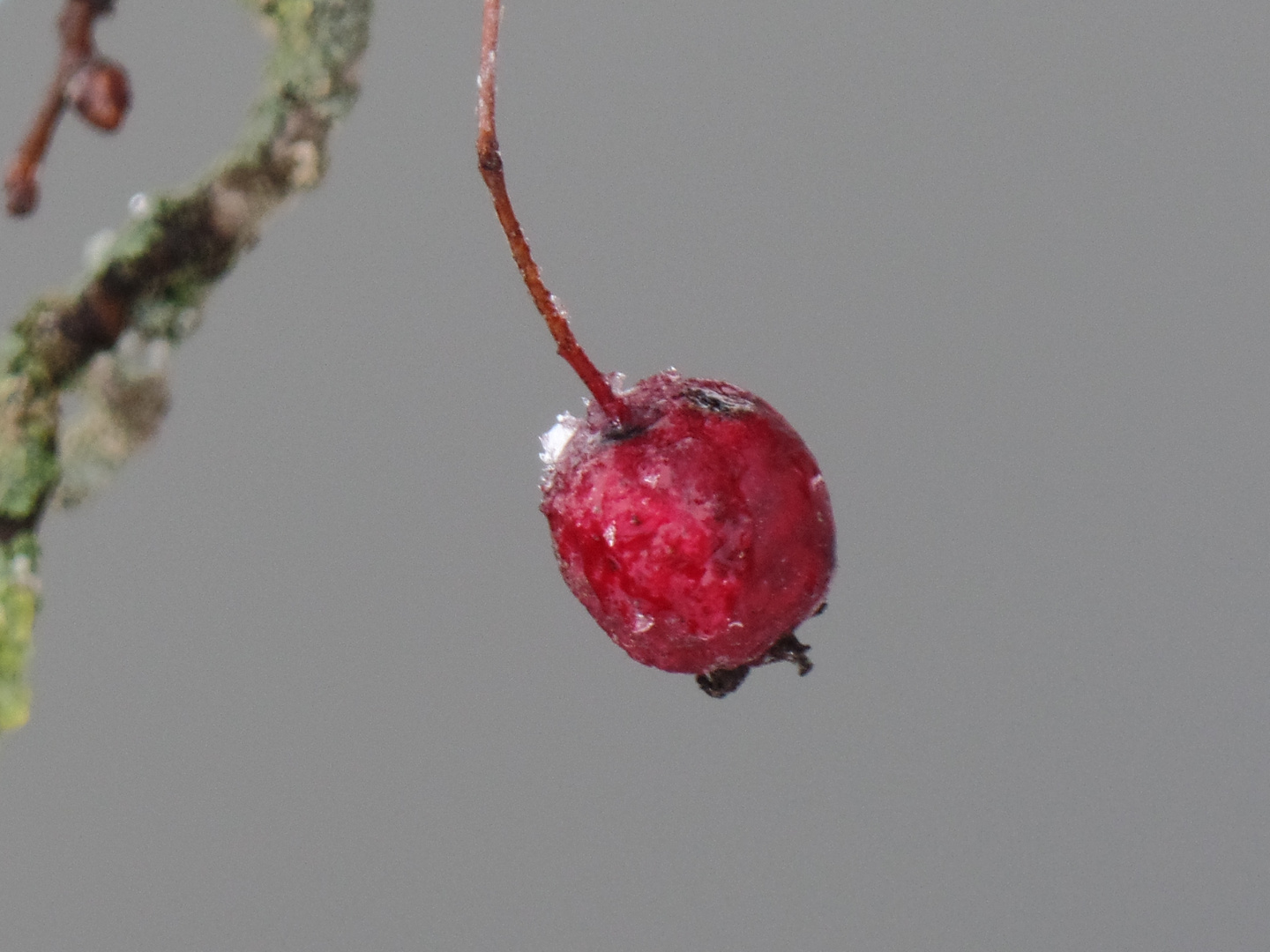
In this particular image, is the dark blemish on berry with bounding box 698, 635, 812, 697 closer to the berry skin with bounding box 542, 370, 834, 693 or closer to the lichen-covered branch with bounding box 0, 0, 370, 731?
the berry skin with bounding box 542, 370, 834, 693

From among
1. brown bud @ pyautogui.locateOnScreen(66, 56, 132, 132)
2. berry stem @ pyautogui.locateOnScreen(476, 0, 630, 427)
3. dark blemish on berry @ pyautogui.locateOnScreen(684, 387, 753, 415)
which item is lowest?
dark blemish on berry @ pyautogui.locateOnScreen(684, 387, 753, 415)

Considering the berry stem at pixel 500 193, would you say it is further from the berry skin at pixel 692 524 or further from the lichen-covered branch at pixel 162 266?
the lichen-covered branch at pixel 162 266

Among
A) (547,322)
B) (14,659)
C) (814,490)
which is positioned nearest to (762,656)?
(814,490)

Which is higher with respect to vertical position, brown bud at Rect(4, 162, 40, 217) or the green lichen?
brown bud at Rect(4, 162, 40, 217)

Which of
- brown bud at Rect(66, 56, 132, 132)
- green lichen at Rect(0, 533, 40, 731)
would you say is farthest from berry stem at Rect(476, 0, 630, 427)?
green lichen at Rect(0, 533, 40, 731)

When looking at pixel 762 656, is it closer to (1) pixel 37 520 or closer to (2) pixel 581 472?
(2) pixel 581 472

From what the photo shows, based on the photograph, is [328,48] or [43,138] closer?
[43,138]

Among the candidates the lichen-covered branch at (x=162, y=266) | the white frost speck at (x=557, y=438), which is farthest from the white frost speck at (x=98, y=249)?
the white frost speck at (x=557, y=438)
